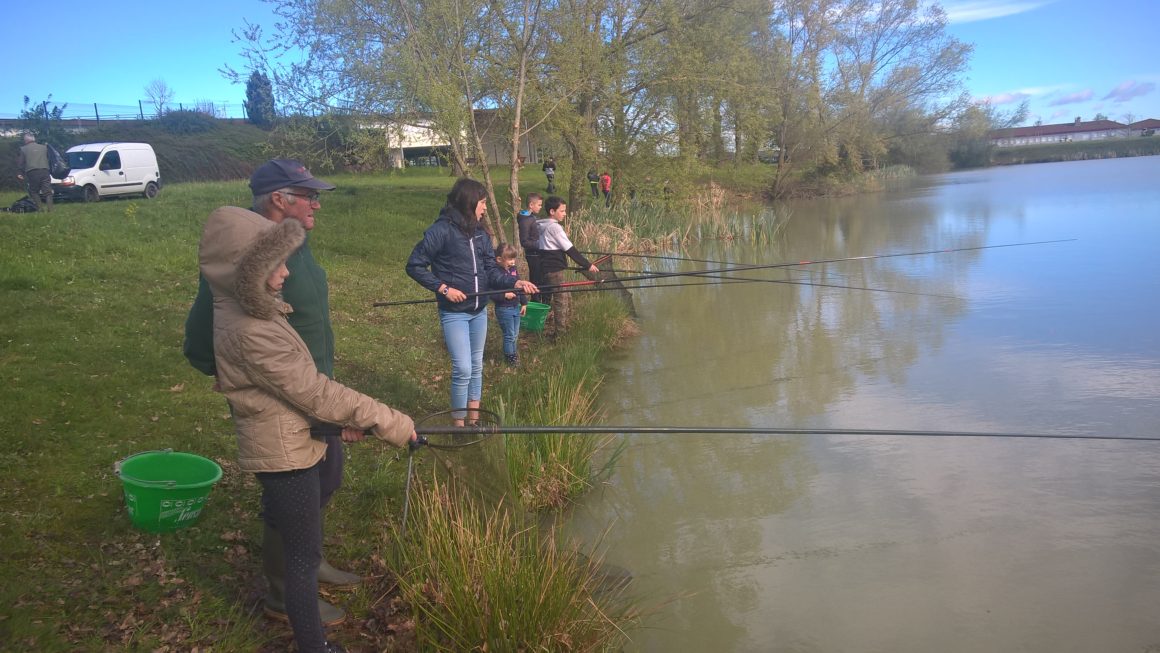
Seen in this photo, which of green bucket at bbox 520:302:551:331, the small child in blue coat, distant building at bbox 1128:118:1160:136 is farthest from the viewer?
distant building at bbox 1128:118:1160:136

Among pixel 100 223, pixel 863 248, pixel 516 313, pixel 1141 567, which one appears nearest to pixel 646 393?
pixel 516 313

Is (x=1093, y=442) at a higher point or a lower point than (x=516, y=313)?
lower

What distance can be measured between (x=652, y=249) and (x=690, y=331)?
17.1 feet

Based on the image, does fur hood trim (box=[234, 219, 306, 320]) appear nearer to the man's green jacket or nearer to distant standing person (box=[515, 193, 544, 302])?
the man's green jacket

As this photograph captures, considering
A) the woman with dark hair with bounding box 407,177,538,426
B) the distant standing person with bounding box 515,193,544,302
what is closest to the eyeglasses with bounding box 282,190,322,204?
the woman with dark hair with bounding box 407,177,538,426

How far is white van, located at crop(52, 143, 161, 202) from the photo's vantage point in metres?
18.8

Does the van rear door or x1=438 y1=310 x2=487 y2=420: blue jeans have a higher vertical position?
the van rear door

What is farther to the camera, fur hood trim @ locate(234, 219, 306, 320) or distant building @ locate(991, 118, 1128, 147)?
distant building @ locate(991, 118, 1128, 147)

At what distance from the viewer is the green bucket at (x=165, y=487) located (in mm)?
3643

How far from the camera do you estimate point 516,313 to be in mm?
7316

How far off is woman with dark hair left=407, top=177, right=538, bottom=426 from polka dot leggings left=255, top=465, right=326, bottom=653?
94.6 inches

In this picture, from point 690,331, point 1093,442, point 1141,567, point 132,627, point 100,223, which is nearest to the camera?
point 132,627

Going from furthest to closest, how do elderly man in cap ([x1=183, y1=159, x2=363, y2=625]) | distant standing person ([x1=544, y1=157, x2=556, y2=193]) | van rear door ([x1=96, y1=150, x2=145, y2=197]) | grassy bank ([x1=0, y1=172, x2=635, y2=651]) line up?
van rear door ([x1=96, y1=150, x2=145, y2=197])
distant standing person ([x1=544, y1=157, x2=556, y2=193])
grassy bank ([x1=0, y1=172, x2=635, y2=651])
elderly man in cap ([x1=183, y1=159, x2=363, y2=625])

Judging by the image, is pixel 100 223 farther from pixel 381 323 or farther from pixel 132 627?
pixel 132 627
